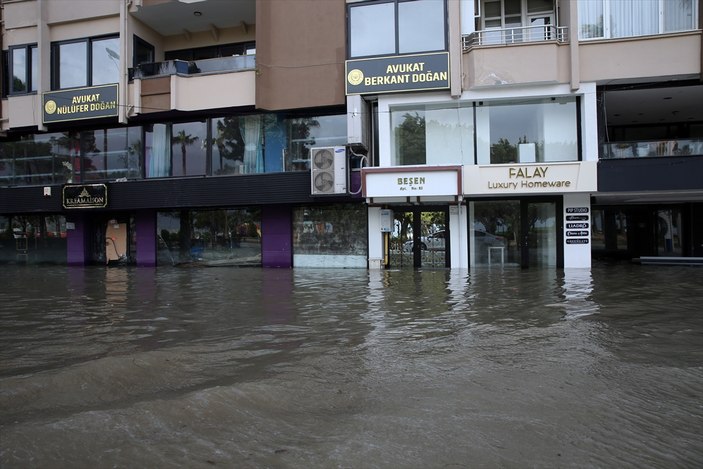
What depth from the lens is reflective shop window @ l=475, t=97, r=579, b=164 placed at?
17.0m

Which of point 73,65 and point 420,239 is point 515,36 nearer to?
point 420,239

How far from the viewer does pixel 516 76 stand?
647 inches

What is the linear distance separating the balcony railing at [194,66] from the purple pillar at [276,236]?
503cm

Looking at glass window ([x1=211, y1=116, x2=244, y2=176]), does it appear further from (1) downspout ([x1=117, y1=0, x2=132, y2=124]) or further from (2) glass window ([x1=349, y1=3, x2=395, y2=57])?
(2) glass window ([x1=349, y1=3, x2=395, y2=57])

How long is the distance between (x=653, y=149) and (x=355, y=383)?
15.0m

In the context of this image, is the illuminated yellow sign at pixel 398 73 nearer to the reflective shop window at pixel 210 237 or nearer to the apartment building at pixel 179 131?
the apartment building at pixel 179 131

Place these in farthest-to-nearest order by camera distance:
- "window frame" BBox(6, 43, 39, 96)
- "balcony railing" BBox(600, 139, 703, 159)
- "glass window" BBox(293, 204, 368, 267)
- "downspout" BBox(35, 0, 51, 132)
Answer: "window frame" BBox(6, 43, 39, 96), "downspout" BBox(35, 0, 51, 132), "glass window" BBox(293, 204, 368, 267), "balcony railing" BBox(600, 139, 703, 159)

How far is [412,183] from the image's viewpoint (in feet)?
55.0

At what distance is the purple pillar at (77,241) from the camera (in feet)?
70.6

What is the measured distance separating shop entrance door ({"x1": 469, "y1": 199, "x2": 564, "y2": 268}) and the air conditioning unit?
14.7ft

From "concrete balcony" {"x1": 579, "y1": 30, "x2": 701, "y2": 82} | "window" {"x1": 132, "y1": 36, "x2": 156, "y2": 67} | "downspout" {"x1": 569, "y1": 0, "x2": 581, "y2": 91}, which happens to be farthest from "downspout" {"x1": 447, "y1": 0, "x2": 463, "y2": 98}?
"window" {"x1": 132, "y1": 36, "x2": 156, "y2": 67}

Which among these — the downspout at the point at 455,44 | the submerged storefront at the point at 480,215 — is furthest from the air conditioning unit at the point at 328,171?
the downspout at the point at 455,44

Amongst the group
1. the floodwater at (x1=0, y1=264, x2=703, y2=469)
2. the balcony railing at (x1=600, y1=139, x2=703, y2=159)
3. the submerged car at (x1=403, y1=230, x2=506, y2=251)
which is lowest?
the floodwater at (x1=0, y1=264, x2=703, y2=469)

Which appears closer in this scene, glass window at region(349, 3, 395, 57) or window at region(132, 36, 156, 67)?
glass window at region(349, 3, 395, 57)
